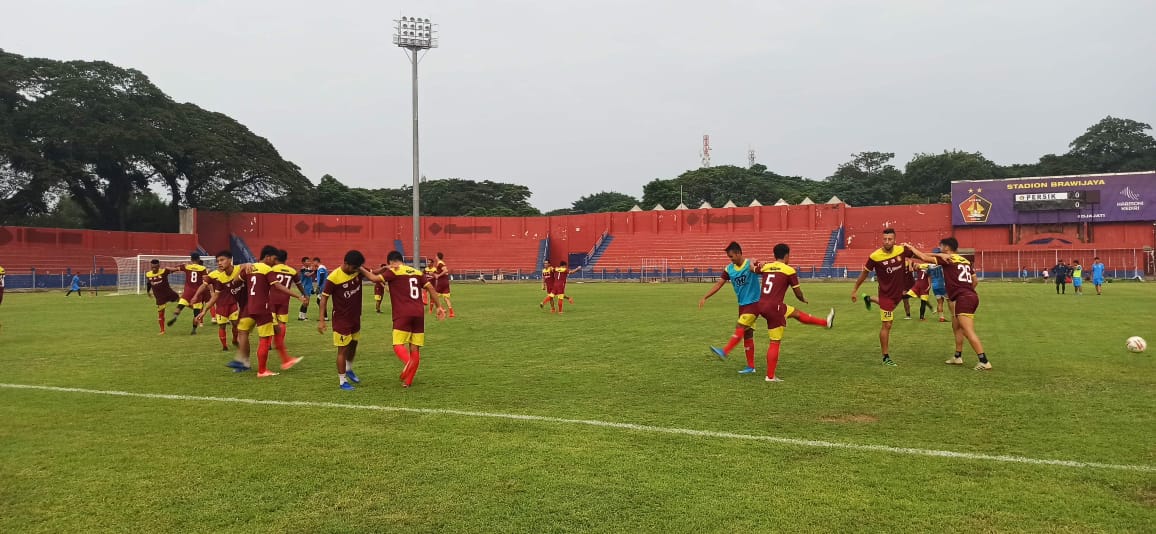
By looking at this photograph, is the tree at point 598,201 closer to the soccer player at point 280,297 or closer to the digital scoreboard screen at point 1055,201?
the digital scoreboard screen at point 1055,201

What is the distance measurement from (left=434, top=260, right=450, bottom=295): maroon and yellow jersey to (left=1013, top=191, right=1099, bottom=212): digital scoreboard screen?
53.3 m

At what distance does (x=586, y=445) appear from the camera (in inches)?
229

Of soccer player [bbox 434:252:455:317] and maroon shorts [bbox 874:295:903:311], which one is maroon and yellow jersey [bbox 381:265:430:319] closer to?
maroon shorts [bbox 874:295:903:311]

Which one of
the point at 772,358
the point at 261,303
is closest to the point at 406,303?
the point at 261,303

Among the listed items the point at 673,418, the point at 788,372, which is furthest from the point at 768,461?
the point at 788,372

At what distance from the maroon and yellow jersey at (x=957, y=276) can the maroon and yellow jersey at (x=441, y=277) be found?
14.0m

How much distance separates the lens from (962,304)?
9828 mm

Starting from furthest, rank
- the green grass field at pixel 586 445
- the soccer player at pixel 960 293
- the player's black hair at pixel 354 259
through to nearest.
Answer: the soccer player at pixel 960 293
the player's black hair at pixel 354 259
the green grass field at pixel 586 445

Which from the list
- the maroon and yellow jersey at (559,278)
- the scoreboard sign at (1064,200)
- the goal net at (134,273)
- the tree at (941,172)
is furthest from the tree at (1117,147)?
the goal net at (134,273)

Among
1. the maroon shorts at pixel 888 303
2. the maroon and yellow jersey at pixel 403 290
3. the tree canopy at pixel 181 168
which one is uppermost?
the tree canopy at pixel 181 168

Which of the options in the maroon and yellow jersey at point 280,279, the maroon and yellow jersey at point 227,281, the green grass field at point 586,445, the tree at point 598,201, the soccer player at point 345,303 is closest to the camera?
the green grass field at point 586,445

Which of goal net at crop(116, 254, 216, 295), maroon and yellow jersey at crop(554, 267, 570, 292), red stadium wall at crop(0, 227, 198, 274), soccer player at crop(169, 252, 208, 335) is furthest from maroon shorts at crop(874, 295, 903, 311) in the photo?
red stadium wall at crop(0, 227, 198, 274)

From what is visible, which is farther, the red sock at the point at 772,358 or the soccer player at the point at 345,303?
the red sock at the point at 772,358

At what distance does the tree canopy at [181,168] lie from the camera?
53281 mm
